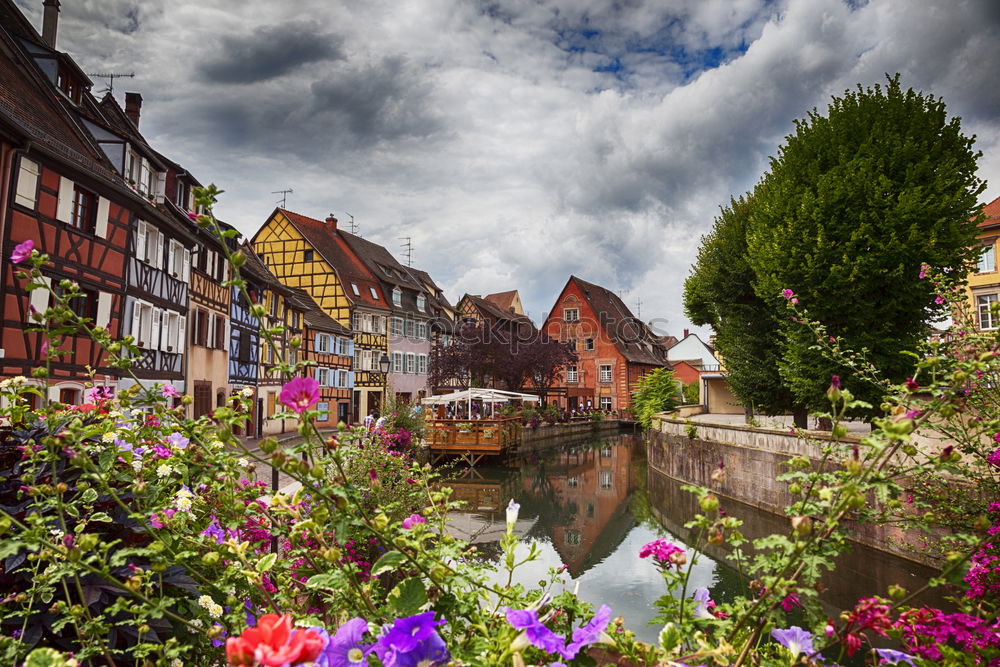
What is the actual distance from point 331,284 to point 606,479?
21.3 meters

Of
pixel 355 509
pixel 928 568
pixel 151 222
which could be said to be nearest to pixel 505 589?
pixel 355 509

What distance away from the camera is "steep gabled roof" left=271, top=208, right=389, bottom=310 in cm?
3653

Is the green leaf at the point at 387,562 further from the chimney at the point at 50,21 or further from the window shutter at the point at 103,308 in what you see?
the chimney at the point at 50,21

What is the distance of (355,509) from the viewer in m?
1.36

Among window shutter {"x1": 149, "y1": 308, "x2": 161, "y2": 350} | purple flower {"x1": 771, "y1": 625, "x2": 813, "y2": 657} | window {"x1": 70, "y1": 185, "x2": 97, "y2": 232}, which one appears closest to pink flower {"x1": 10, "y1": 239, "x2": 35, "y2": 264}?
purple flower {"x1": 771, "y1": 625, "x2": 813, "y2": 657}

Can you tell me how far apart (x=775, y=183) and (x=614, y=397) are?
1468 inches

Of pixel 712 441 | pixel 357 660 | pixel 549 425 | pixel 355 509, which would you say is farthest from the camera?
pixel 549 425

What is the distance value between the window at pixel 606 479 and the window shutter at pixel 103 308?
53.0ft

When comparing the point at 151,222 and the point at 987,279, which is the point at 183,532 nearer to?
the point at 151,222

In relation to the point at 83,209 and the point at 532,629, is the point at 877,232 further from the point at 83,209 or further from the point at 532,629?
the point at 83,209

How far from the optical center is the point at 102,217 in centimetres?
1424

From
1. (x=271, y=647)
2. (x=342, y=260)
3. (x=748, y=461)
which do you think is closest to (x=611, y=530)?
(x=748, y=461)

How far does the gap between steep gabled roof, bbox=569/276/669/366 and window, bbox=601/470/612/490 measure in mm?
28038

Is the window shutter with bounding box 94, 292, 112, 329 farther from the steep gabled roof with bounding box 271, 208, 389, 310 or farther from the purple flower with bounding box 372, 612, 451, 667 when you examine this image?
the steep gabled roof with bounding box 271, 208, 389, 310
